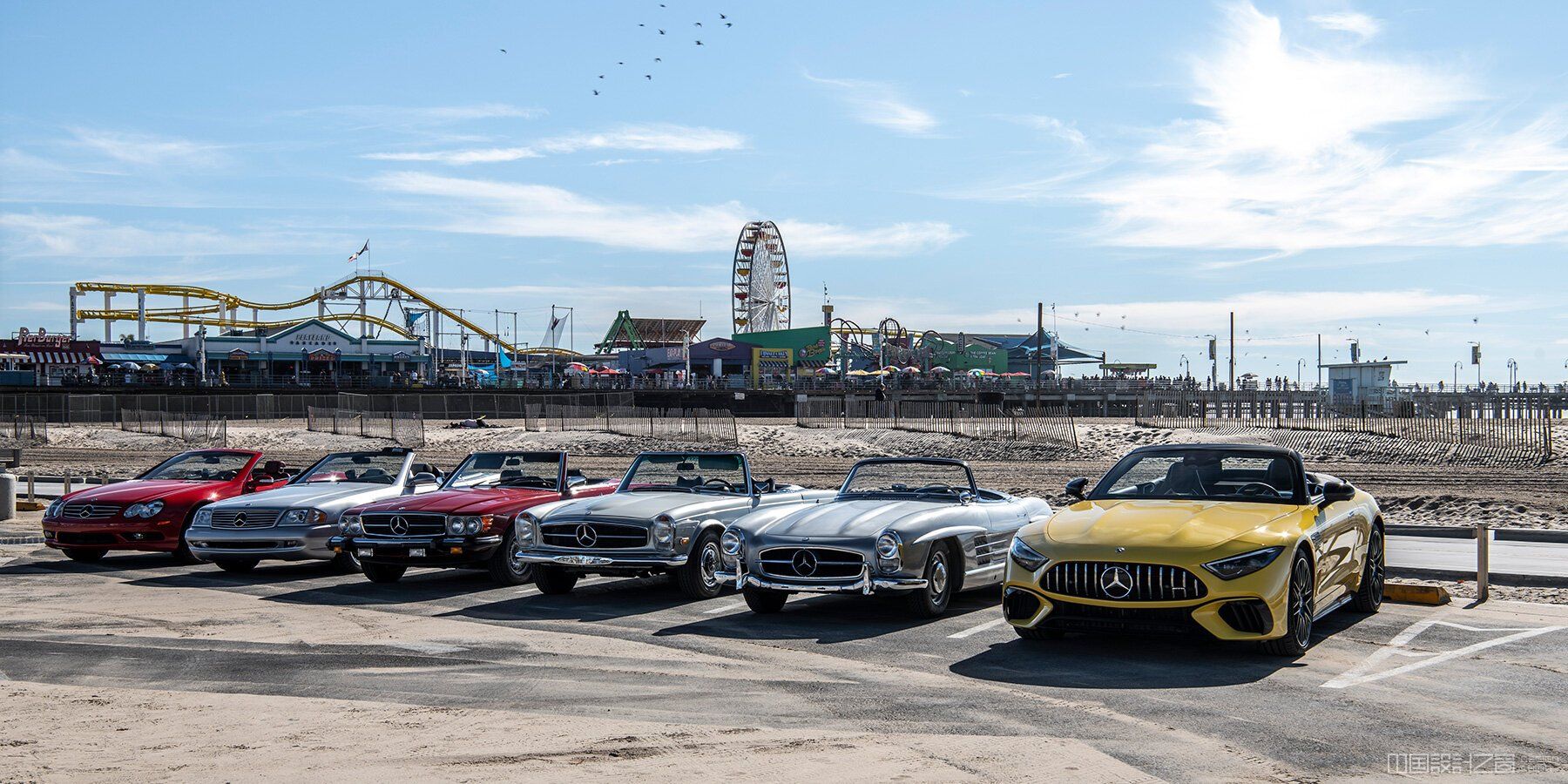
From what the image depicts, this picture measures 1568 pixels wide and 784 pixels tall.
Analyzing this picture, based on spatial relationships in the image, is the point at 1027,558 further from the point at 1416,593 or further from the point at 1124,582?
the point at 1416,593

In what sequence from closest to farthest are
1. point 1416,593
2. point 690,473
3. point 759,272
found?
point 1416,593, point 690,473, point 759,272

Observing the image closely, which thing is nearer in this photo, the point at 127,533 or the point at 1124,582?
the point at 1124,582

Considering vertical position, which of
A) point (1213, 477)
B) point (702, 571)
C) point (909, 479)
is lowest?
point (702, 571)

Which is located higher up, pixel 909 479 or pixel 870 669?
pixel 909 479

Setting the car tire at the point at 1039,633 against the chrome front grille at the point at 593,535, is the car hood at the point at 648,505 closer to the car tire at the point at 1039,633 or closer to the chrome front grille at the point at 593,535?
the chrome front grille at the point at 593,535

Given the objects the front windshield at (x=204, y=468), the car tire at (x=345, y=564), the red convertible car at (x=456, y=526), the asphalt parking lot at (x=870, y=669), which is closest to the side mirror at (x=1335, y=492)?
the asphalt parking lot at (x=870, y=669)

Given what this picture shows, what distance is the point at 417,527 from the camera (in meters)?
13.2

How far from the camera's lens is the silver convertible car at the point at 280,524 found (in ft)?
46.8

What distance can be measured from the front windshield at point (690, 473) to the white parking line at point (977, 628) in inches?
133

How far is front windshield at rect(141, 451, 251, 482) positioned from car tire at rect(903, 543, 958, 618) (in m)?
9.47

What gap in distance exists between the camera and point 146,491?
15.7 meters

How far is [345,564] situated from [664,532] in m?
4.75

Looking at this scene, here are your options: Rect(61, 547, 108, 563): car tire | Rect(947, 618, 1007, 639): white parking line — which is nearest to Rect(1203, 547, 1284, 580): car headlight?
Rect(947, 618, 1007, 639): white parking line

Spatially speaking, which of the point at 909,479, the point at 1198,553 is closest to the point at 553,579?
the point at 909,479
